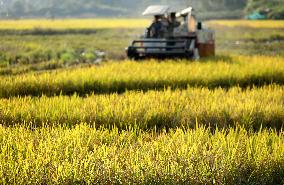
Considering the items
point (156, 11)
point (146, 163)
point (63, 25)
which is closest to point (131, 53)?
point (156, 11)

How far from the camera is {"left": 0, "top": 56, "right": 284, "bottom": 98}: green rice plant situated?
32.3 feet

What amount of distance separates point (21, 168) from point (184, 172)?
4.48 ft

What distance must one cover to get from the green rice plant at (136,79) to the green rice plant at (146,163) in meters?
5.16

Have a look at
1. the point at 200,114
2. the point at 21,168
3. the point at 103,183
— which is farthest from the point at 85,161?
the point at 200,114

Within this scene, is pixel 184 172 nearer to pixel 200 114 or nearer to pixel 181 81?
pixel 200 114

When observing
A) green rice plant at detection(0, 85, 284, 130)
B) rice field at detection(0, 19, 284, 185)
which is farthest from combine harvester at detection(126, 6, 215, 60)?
green rice plant at detection(0, 85, 284, 130)

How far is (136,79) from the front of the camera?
10.5 metres

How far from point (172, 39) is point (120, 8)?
136171mm

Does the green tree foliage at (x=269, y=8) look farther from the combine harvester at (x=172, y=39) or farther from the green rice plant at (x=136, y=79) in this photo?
the green rice plant at (x=136, y=79)

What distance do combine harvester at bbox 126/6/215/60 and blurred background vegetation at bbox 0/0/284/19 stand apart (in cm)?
5315

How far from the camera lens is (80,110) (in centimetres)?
662

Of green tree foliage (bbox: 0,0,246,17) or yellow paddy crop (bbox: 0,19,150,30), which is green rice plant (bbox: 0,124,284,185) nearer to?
yellow paddy crop (bbox: 0,19,150,30)

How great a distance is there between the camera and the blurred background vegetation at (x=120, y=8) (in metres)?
79.0

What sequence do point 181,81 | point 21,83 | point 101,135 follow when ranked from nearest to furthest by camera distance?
point 101,135, point 21,83, point 181,81
